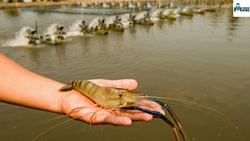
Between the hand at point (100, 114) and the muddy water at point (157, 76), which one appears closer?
the hand at point (100, 114)

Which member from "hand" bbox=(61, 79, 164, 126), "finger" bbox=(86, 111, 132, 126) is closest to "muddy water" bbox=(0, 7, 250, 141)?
"hand" bbox=(61, 79, 164, 126)

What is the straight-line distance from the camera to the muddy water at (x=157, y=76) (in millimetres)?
4391

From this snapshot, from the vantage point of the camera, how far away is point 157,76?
7.29 m

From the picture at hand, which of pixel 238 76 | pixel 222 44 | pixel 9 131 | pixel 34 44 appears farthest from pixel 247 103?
pixel 34 44

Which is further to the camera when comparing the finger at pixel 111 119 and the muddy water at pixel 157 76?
the muddy water at pixel 157 76

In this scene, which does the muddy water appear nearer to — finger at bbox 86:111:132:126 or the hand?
the hand

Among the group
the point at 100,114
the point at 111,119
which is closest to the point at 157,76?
the point at 100,114

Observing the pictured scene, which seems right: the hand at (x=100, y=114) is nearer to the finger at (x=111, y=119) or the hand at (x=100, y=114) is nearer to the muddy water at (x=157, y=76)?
the finger at (x=111, y=119)

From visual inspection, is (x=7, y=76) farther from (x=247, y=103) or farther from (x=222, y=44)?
(x=222, y=44)

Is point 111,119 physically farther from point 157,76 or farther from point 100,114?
point 157,76

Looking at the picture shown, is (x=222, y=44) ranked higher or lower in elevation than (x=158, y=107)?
higher

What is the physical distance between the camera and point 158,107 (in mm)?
2838

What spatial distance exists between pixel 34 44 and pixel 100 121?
39.0 ft

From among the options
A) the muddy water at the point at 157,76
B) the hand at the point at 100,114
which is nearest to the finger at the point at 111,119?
the hand at the point at 100,114
